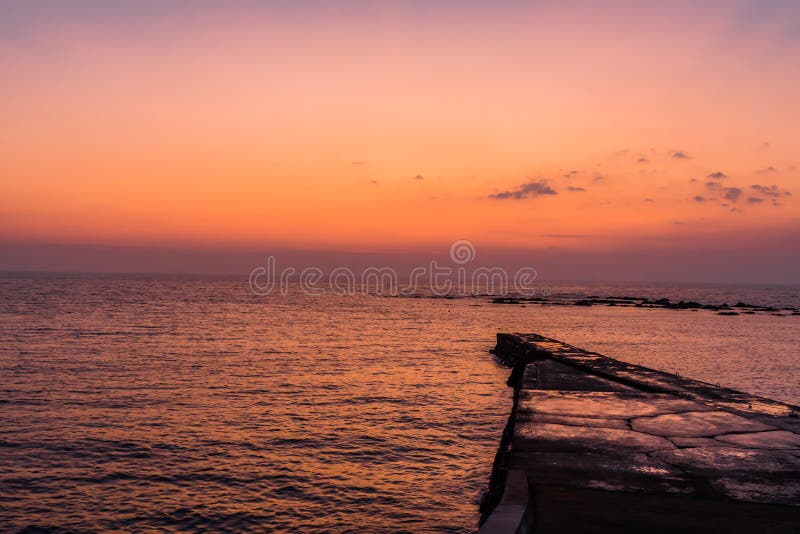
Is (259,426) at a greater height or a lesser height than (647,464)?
lesser

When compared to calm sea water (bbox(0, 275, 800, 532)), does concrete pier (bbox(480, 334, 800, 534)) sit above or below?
above

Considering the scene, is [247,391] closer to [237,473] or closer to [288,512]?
[237,473]

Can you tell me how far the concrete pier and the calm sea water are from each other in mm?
1932

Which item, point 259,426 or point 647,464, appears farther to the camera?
point 259,426

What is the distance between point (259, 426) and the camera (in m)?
15.3

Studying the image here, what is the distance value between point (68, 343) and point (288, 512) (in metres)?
28.1

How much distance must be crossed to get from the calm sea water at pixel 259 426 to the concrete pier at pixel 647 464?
6.34 feet

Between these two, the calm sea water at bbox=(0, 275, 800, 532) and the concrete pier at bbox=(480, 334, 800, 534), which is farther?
the calm sea water at bbox=(0, 275, 800, 532)

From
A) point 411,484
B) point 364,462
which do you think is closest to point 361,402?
point 364,462

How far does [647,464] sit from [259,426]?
1026cm

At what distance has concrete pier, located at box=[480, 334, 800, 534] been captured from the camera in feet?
20.1

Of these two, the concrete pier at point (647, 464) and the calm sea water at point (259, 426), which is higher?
the concrete pier at point (647, 464)

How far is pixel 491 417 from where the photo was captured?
17172 millimetres

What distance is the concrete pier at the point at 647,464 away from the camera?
20.1 ft
